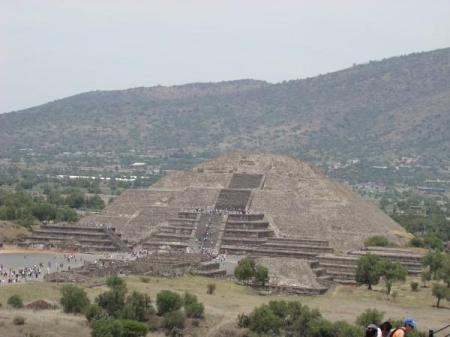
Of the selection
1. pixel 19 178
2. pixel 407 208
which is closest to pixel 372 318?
pixel 407 208

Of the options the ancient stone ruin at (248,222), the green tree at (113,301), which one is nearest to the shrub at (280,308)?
the green tree at (113,301)

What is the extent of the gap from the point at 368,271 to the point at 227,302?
1422 cm

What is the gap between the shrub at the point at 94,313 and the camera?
5022 centimetres

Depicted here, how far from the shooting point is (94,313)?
166ft

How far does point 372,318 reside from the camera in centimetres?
5038

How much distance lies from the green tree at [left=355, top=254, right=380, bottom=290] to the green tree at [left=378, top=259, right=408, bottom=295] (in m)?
0.41

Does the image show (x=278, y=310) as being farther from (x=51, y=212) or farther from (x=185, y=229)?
(x=51, y=212)

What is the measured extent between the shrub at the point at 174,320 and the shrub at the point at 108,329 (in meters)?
5.62

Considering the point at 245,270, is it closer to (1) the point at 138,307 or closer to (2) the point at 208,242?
(1) the point at 138,307

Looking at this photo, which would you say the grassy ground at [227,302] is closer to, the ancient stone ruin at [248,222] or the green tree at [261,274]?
the green tree at [261,274]

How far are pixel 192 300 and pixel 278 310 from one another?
4895 millimetres

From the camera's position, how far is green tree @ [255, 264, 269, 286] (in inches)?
2613

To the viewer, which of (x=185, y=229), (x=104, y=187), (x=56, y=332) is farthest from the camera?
(x=104, y=187)

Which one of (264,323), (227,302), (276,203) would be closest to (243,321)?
(264,323)
